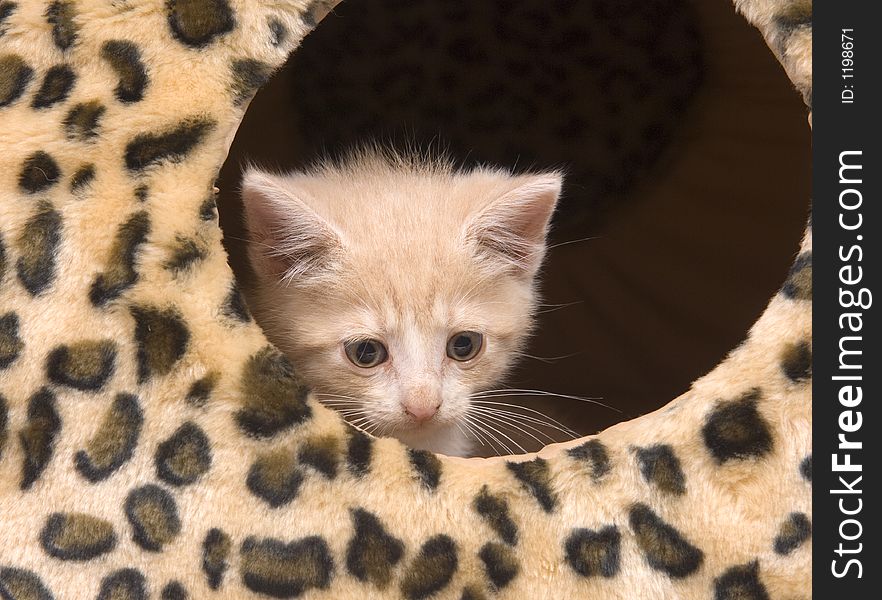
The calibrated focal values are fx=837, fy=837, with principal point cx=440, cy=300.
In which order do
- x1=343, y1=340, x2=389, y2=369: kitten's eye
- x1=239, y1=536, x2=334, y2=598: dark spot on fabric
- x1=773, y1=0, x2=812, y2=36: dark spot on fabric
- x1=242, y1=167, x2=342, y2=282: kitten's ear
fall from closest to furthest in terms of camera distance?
→ x1=239, y1=536, x2=334, y2=598: dark spot on fabric < x1=773, y1=0, x2=812, y2=36: dark spot on fabric < x1=242, y1=167, x2=342, y2=282: kitten's ear < x1=343, y1=340, x2=389, y2=369: kitten's eye

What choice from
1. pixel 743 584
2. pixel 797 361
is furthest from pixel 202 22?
pixel 743 584

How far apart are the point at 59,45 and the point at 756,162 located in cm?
177

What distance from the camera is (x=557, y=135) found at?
2535mm

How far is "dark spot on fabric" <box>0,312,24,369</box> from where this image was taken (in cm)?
115

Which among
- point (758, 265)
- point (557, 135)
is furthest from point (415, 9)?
point (758, 265)

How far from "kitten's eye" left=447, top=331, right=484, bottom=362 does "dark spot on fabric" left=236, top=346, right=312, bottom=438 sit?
47cm

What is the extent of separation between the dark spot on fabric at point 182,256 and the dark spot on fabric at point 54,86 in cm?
29

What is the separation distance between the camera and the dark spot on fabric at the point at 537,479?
3.81ft

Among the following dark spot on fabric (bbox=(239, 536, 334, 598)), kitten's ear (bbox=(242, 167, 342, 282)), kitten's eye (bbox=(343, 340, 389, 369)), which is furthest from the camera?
kitten's eye (bbox=(343, 340, 389, 369))

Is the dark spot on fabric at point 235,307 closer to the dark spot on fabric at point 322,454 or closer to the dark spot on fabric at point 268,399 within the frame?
the dark spot on fabric at point 268,399

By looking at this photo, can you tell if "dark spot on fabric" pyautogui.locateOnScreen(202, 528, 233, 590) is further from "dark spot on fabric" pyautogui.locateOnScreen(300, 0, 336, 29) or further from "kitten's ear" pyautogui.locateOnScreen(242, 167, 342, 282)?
"dark spot on fabric" pyautogui.locateOnScreen(300, 0, 336, 29)

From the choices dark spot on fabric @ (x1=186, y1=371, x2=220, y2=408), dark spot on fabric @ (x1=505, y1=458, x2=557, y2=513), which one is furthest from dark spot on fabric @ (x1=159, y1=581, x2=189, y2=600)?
dark spot on fabric @ (x1=505, y1=458, x2=557, y2=513)

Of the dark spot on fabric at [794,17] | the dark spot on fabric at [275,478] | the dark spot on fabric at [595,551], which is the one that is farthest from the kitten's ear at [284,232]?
the dark spot on fabric at [794,17]

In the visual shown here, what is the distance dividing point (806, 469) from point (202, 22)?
106 cm
